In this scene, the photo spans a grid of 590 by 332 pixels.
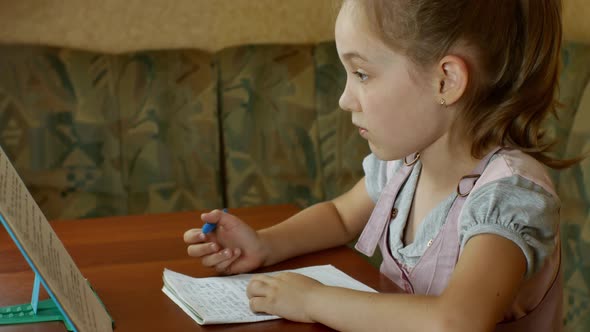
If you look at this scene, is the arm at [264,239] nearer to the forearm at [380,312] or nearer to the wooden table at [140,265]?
the wooden table at [140,265]

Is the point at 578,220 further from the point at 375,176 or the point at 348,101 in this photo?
the point at 348,101

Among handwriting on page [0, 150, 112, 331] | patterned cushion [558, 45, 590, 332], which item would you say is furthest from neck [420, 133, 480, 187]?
patterned cushion [558, 45, 590, 332]

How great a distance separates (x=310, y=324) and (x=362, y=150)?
52.5 inches

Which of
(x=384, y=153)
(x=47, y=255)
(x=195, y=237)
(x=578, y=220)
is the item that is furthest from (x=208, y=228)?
(x=578, y=220)

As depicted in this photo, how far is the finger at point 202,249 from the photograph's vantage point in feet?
3.88

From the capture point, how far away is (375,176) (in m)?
1.42

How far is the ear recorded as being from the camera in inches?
42.1

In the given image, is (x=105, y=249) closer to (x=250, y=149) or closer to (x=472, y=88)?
(x=472, y=88)

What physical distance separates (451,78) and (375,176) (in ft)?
1.21

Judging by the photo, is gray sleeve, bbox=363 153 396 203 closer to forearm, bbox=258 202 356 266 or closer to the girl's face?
forearm, bbox=258 202 356 266

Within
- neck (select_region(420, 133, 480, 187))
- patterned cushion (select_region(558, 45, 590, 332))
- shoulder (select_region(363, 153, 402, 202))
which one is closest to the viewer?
neck (select_region(420, 133, 480, 187))

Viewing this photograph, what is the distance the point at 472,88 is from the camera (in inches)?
43.4

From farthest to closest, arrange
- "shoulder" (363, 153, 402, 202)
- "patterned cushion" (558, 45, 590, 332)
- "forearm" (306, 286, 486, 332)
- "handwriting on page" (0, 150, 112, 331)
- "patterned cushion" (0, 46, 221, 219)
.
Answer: "patterned cushion" (0, 46, 221, 219) < "patterned cushion" (558, 45, 590, 332) < "shoulder" (363, 153, 402, 202) < "forearm" (306, 286, 486, 332) < "handwriting on page" (0, 150, 112, 331)

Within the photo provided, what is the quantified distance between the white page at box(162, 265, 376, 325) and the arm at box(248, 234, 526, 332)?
34 mm
